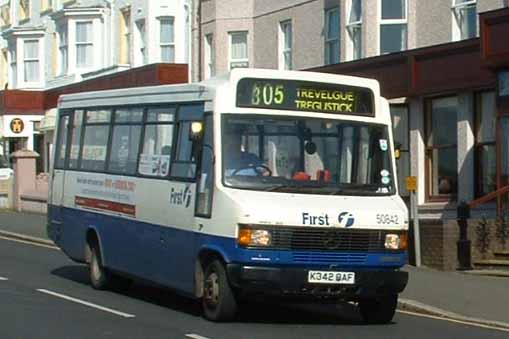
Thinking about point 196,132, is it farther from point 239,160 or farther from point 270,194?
point 270,194

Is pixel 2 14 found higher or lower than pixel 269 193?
higher

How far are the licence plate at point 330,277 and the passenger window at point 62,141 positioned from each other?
6.38 meters

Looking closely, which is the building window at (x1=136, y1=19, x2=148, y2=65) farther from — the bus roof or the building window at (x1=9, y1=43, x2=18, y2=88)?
the bus roof

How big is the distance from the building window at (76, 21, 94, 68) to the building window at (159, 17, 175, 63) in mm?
6084

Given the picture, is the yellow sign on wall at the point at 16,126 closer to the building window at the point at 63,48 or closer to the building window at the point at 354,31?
the building window at the point at 354,31

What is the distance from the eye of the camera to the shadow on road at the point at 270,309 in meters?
14.5

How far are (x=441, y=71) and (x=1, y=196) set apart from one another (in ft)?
60.3

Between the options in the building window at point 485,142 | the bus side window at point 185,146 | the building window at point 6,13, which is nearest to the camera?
the bus side window at point 185,146

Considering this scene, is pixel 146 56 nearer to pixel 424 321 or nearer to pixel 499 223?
pixel 499 223

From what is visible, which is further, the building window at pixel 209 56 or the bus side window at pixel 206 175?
the building window at pixel 209 56

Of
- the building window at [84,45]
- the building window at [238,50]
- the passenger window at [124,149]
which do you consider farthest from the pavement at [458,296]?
the building window at [84,45]

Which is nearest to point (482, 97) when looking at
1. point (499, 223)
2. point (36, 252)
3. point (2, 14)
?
point (499, 223)

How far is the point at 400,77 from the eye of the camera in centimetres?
2623

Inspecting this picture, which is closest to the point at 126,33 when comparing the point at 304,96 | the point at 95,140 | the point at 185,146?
the point at 95,140
